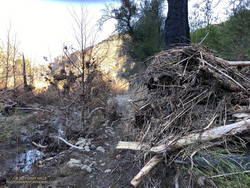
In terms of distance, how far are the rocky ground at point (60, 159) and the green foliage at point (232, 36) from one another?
4.66 m

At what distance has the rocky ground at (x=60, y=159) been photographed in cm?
262

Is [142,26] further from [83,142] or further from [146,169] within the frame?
[146,169]

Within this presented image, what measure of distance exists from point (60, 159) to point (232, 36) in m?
6.92

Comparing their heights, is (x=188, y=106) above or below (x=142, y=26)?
below

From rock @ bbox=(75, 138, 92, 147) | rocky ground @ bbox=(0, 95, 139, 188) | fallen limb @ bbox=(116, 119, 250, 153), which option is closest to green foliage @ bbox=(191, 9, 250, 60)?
rocky ground @ bbox=(0, 95, 139, 188)

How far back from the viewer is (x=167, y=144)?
6.99 ft

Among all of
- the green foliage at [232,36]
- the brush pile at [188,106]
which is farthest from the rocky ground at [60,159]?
the green foliage at [232,36]

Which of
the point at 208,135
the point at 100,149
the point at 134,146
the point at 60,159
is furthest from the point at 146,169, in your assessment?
the point at 60,159

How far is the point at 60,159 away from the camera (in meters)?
3.21

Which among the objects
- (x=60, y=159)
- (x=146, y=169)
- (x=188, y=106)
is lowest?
(x=60, y=159)

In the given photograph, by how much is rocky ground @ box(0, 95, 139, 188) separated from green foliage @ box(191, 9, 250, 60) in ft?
15.3

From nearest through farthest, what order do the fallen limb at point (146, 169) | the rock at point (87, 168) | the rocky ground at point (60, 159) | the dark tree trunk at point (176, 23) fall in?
the fallen limb at point (146, 169) → the rocky ground at point (60, 159) → the rock at point (87, 168) → the dark tree trunk at point (176, 23)

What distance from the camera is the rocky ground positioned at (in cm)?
262

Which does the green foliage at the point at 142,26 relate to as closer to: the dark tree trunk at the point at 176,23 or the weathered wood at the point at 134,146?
the dark tree trunk at the point at 176,23
